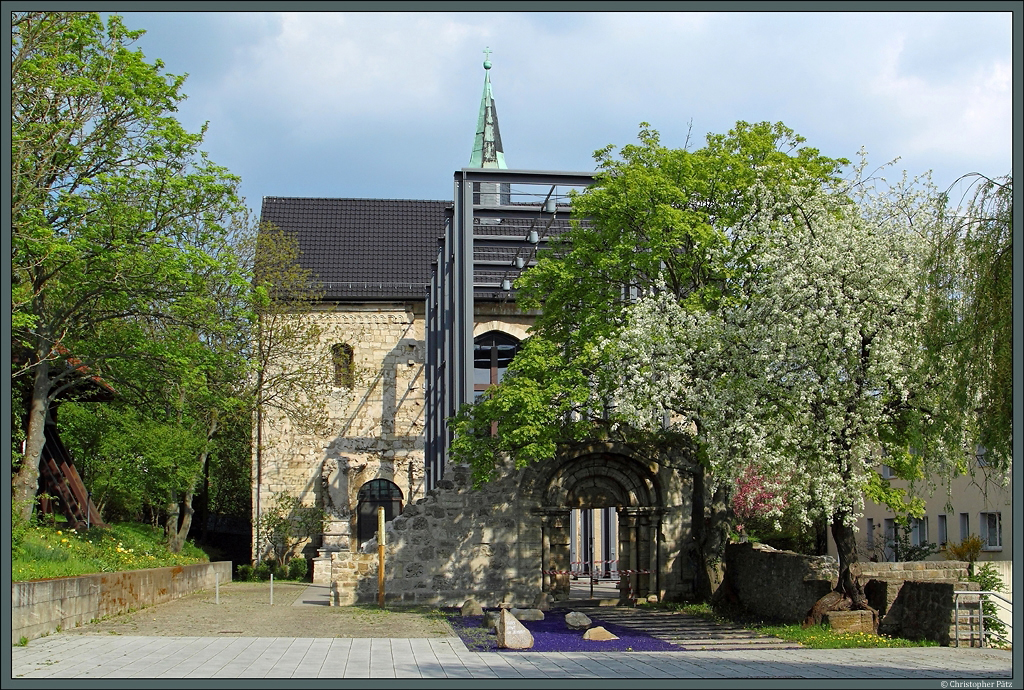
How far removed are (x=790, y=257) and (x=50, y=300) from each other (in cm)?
1406

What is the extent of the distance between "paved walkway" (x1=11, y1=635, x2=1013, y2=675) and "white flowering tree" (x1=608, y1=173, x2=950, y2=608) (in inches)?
104

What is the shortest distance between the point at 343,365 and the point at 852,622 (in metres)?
20.7

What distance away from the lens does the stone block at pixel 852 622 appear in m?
15.2

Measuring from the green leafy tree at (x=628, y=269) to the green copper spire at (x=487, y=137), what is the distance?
841 inches

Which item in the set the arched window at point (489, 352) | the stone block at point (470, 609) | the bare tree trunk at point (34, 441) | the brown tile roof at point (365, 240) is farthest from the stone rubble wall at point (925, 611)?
the brown tile roof at point (365, 240)

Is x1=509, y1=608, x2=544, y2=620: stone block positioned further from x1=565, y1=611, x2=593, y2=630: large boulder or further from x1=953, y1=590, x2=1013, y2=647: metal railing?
x1=953, y1=590, x2=1013, y2=647: metal railing

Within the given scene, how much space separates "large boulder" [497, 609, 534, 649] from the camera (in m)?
13.4

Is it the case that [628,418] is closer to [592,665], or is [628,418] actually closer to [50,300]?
[592,665]

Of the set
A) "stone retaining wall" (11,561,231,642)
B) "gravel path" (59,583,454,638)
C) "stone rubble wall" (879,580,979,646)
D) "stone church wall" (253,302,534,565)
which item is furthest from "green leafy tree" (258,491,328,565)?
"stone rubble wall" (879,580,979,646)

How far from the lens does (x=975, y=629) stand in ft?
46.1

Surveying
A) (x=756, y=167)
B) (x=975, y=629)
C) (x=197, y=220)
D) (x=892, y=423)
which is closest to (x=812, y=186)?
(x=756, y=167)

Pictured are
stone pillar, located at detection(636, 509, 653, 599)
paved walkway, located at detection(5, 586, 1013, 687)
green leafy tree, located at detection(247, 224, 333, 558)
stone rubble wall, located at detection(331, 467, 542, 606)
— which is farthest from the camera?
green leafy tree, located at detection(247, 224, 333, 558)

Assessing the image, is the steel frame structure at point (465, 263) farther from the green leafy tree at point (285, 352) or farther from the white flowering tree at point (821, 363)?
the white flowering tree at point (821, 363)

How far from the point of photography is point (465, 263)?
21750mm
